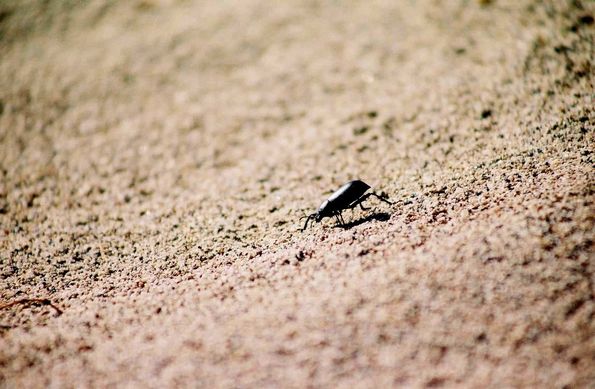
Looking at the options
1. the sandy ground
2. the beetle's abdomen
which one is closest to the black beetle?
the beetle's abdomen

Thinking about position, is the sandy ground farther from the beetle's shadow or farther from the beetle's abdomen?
the beetle's abdomen

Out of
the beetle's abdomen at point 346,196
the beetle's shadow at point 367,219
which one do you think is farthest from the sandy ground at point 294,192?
the beetle's abdomen at point 346,196

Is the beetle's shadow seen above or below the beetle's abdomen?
below

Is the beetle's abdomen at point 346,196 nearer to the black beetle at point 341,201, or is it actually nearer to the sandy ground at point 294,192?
the black beetle at point 341,201

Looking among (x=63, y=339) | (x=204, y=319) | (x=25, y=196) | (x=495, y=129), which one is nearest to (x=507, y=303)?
(x=204, y=319)

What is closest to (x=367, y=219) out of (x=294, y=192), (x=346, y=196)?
(x=346, y=196)

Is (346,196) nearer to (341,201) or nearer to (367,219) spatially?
(341,201)
